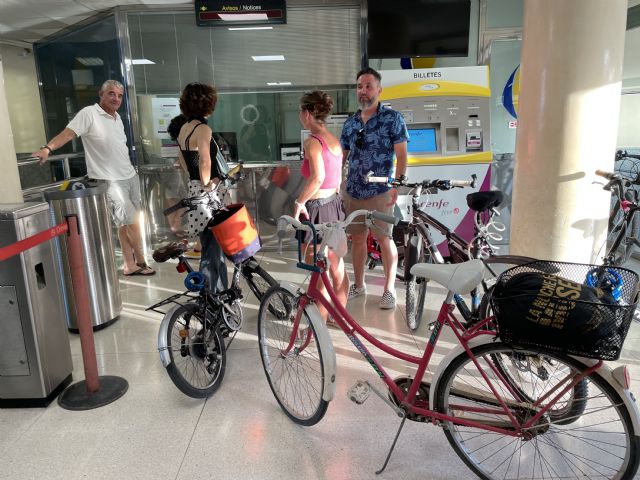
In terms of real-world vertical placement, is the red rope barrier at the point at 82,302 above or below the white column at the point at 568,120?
below

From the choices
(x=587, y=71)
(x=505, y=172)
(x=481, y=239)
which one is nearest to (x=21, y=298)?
(x=481, y=239)

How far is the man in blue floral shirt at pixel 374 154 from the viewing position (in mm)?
3449

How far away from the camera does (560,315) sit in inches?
57.8

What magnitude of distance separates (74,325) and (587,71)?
3.50 meters

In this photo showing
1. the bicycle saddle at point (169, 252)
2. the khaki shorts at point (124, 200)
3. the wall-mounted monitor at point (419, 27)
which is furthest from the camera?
the wall-mounted monitor at point (419, 27)

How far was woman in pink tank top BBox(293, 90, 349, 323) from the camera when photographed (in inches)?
114

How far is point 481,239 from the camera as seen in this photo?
278 centimetres

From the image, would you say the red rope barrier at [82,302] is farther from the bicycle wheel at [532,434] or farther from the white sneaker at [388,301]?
the white sneaker at [388,301]

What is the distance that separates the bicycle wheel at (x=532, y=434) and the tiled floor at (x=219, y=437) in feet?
0.52

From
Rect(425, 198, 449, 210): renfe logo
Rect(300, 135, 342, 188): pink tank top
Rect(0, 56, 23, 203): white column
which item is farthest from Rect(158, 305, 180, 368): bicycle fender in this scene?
Rect(425, 198, 449, 210): renfe logo

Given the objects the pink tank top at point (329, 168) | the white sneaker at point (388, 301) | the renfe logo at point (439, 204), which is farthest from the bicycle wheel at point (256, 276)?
the renfe logo at point (439, 204)

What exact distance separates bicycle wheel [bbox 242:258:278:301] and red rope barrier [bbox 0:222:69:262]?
939 mm

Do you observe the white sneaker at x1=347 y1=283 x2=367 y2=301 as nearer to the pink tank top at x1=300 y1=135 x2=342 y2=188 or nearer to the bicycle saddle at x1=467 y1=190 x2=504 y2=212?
the pink tank top at x1=300 y1=135 x2=342 y2=188

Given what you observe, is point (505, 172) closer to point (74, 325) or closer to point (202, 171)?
point (202, 171)
